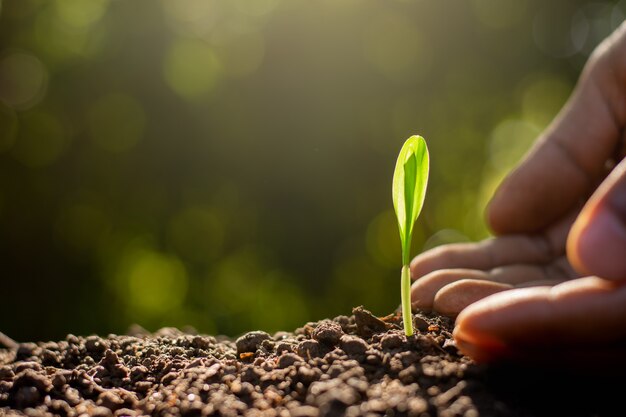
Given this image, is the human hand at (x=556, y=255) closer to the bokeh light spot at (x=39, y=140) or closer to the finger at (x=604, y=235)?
the finger at (x=604, y=235)

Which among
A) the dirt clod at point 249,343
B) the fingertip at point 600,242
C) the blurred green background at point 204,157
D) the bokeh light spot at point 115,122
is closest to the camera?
the fingertip at point 600,242

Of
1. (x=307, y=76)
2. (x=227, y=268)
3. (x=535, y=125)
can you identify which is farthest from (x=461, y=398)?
(x=535, y=125)

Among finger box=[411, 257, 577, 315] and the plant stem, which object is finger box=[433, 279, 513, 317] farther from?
the plant stem

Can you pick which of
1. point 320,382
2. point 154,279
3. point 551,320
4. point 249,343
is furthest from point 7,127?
point 551,320

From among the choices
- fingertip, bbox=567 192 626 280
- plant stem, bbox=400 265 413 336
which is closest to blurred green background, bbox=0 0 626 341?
plant stem, bbox=400 265 413 336

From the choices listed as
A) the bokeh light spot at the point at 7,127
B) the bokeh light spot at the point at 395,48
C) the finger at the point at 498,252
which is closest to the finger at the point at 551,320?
the finger at the point at 498,252

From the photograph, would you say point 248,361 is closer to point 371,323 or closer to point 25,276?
point 371,323

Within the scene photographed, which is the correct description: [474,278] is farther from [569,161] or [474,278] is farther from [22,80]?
[22,80]
